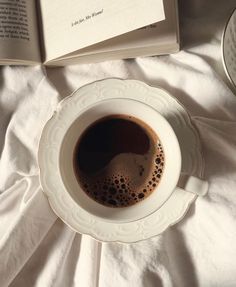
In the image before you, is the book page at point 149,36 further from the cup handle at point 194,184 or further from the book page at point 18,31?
the cup handle at point 194,184

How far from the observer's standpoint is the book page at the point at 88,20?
2.06 feet

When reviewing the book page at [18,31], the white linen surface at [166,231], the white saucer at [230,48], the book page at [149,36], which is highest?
the book page at [18,31]

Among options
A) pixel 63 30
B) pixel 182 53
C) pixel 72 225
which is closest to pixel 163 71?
pixel 182 53

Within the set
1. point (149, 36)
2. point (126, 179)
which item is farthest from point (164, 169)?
point (149, 36)

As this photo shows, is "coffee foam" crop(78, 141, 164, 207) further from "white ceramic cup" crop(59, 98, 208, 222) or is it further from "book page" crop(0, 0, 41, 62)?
"book page" crop(0, 0, 41, 62)

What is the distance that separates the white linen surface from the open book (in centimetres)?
3

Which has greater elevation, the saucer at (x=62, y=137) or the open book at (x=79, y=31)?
the open book at (x=79, y=31)

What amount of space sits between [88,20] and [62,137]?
0.54 ft

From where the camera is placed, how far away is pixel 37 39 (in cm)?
68

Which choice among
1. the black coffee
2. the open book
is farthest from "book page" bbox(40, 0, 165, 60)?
the black coffee

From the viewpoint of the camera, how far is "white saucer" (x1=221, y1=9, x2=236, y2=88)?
654 millimetres

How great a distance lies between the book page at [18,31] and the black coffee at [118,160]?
140 millimetres

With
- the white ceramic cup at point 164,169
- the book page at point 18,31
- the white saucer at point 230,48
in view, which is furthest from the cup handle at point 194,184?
the book page at point 18,31

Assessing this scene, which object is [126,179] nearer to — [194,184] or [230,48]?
[194,184]
